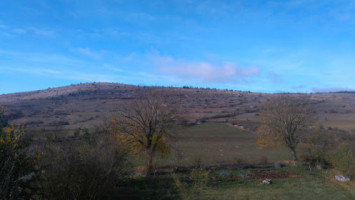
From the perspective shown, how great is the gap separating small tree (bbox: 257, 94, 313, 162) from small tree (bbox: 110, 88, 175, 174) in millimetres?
14436

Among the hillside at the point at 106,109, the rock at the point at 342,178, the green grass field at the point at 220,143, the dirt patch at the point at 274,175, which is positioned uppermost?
the hillside at the point at 106,109

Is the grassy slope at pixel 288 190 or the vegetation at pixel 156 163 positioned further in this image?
the grassy slope at pixel 288 190

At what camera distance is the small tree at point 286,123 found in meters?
31.6

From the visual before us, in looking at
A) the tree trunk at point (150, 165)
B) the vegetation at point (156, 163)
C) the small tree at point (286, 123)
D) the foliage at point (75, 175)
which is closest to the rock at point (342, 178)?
the vegetation at point (156, 163)

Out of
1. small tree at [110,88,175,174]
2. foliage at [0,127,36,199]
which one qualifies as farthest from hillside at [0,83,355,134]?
foliage at [0,127,36,199]

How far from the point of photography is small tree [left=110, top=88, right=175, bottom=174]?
82.6 ft

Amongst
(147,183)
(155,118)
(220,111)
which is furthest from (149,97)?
(220,111)

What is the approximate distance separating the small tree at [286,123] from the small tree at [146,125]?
14.4 m

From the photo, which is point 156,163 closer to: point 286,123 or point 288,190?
point 288,190

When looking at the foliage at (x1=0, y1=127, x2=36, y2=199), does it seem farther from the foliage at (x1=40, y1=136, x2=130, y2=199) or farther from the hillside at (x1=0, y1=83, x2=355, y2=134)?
the hillside at (x1=0, y1=83, x2=355, y2=134)

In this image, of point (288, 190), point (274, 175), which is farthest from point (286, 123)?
point (288, 190)

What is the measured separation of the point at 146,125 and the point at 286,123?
18.0 meters

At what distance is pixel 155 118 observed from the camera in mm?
25859

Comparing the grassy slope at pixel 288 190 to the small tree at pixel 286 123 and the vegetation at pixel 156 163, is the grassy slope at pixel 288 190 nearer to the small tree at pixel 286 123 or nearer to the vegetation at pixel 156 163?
the vegetation at pixel 156 163
